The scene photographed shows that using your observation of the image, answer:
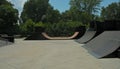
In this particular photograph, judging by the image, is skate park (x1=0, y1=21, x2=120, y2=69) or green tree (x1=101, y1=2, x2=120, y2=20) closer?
skate park (x1=0, y1=21, x2=120, y2=69)

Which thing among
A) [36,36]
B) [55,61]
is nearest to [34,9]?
[36,36]

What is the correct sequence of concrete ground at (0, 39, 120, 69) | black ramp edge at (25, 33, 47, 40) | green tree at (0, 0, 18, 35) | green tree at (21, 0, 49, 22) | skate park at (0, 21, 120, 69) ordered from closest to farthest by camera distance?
concrete ground at (0, 39, 120, 69) < skate park at (0, 21, 120, 69) < black ramp edge at (25, 33, 47, 40) < green tree at (0, 0, 18, 35) < green tree at (21, 0, 49, 22)

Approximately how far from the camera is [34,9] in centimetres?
8875

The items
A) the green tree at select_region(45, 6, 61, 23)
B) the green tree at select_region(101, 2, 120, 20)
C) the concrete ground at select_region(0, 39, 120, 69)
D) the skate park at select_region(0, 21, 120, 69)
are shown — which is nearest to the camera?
the concrete ground at select_region(0, 39, 120, 69)

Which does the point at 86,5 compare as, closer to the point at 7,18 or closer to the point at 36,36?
the point at 7,18

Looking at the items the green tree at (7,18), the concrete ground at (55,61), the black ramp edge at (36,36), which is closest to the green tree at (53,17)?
the green tree at (7,18)

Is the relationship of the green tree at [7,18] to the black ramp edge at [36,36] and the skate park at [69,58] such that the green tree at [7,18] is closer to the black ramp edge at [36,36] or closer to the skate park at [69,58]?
the black ramp edge at [36,36]

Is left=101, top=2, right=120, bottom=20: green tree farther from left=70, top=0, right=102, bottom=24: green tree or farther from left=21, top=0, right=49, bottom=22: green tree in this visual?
left=21, top=0, right=49, bottom=22: green tree

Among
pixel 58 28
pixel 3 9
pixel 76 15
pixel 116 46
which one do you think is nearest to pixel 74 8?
pixel 76 15

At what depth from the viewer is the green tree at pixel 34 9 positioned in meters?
87.4

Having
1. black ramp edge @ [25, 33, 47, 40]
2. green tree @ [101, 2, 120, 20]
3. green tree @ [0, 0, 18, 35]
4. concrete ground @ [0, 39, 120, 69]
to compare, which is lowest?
concrete ground @ [0, 39, 120, 69]

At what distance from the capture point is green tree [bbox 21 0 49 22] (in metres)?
87.4

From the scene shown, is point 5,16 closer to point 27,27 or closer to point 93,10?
point 27,27

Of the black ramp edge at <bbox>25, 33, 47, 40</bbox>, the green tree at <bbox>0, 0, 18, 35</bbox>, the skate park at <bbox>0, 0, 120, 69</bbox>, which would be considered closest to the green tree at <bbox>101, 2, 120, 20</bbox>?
the skate park at <bbox>0, 0, 120, 69</bbox>
